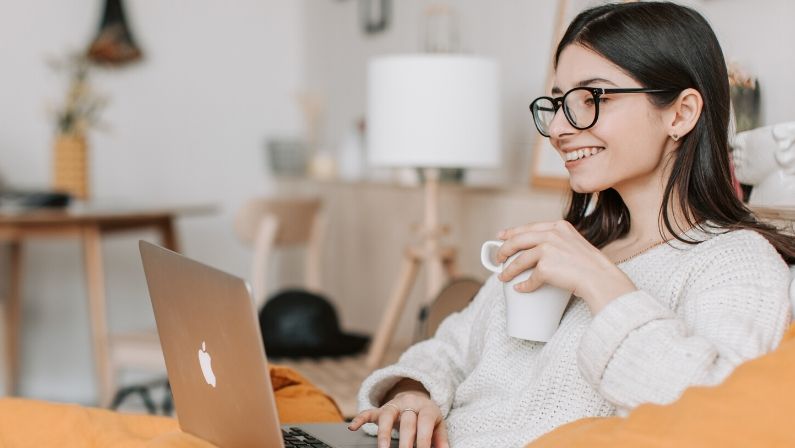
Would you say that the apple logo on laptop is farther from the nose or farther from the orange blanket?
the nose

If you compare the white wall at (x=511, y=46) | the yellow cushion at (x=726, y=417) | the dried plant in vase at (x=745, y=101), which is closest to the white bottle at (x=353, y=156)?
the white wall at (x=511, y=46)

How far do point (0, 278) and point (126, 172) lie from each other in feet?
2.53

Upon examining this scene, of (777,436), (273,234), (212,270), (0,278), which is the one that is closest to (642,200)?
(777,436)

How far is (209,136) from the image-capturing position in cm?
453

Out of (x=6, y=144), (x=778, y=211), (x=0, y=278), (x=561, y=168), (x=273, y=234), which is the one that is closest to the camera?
(x=778, y=211)

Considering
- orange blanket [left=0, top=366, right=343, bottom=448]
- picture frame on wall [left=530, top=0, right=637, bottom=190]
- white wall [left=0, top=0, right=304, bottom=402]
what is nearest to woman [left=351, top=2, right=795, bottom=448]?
orange blanket [left=0, top=366, right=343, bottom=448]

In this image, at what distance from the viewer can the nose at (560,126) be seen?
3.86 feet

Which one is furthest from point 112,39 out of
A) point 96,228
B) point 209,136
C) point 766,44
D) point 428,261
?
point 766,44

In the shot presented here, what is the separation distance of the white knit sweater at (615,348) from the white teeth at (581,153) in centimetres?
13

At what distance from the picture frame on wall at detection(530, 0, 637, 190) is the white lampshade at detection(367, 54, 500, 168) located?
4.8 inches

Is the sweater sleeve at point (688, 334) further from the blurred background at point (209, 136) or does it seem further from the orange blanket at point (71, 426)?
the blurred background at point (209, 136)

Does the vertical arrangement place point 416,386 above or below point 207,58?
below

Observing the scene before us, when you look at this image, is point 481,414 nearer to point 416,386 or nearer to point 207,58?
point 416,386

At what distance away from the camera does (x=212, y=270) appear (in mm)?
905
